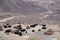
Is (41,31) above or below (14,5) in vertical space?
below

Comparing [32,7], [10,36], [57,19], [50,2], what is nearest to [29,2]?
[32,7]

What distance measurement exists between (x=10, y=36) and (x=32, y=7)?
1180 cm

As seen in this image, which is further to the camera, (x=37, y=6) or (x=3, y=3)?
(x=37, y=6)

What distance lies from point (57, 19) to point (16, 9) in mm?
4798

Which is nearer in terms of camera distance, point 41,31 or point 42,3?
point 41,31

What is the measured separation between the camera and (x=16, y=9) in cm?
2242

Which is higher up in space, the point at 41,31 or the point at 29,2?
the point at 29,2

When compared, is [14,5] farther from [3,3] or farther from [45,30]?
[45,30]

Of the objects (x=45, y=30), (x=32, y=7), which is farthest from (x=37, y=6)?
(x=45, y=30)

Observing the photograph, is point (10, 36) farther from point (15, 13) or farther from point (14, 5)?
point (14, 5)

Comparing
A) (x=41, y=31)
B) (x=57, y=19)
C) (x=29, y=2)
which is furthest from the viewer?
(x=29, y=2)

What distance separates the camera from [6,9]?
73.5 feet

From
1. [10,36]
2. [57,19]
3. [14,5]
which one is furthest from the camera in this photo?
[14,5]

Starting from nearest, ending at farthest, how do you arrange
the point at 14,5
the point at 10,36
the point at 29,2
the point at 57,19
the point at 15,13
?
the point at 10,36 → the point at 57,19 → the point at 15,13 → the point at 14,5 → the point at 29,2
